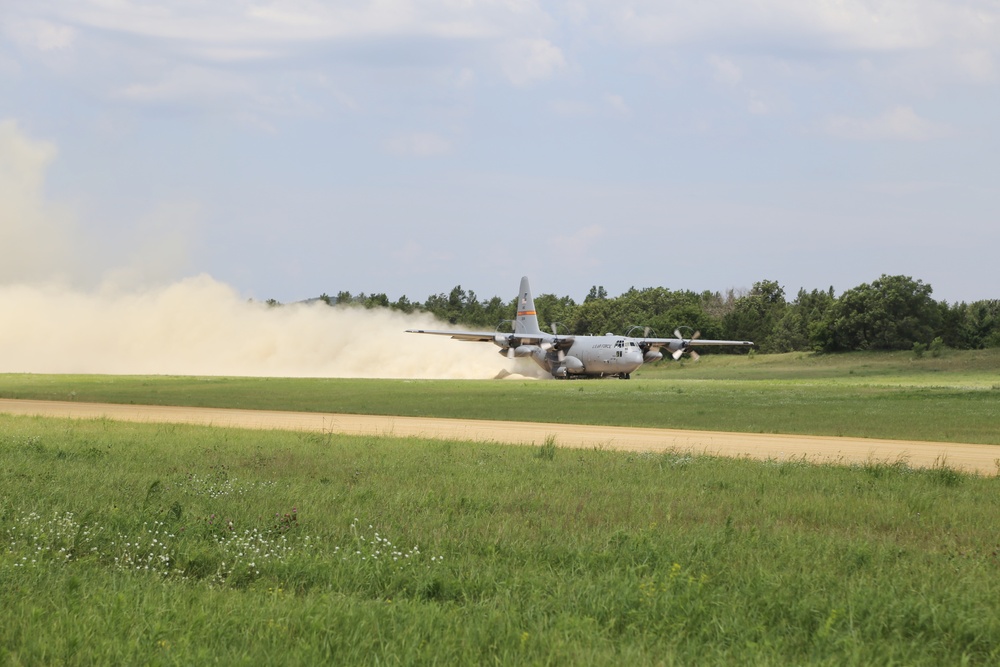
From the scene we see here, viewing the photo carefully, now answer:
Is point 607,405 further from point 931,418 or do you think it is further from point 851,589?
point 851,589

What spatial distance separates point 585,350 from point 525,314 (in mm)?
13601

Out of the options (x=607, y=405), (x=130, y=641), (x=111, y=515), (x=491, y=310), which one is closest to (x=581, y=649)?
(x=130, y=641)

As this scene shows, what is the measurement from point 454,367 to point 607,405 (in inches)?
2044

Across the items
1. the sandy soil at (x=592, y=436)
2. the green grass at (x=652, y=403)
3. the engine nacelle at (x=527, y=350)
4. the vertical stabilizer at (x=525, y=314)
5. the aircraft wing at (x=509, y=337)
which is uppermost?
the vertical stabilizer at (x=525, y=314)

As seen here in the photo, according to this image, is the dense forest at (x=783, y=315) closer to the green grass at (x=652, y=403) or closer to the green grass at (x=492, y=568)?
the green grass at (x=652, y=403)

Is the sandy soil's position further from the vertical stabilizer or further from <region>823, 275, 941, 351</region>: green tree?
<region>823, 275, 941, 351</region>: green tree

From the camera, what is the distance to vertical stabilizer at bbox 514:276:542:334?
90.0m

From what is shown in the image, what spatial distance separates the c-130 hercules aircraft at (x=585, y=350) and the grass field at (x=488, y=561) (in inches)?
2325

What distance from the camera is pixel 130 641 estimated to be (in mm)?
6789

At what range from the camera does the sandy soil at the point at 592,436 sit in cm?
2170

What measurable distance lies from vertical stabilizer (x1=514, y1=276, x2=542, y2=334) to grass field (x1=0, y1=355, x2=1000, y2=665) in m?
71.1

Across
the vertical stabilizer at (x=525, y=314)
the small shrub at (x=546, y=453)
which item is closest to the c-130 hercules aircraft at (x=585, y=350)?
the vertical stabilizer at (x=525, y=314)

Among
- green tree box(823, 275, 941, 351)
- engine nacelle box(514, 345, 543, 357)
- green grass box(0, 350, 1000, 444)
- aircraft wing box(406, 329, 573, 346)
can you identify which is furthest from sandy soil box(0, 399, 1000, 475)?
green tree box(823, 275, 941, 351)

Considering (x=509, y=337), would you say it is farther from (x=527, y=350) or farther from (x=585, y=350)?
(x=585, y=350)
